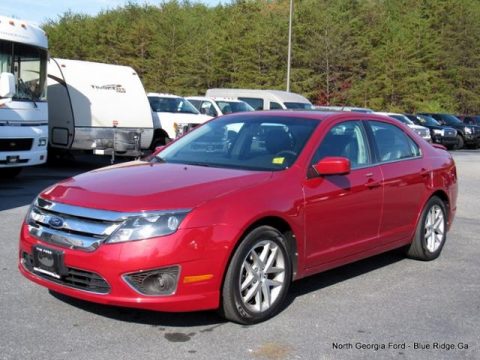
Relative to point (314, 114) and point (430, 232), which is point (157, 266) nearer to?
point (314, 114)

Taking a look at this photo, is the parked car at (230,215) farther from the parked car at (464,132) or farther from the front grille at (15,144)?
the parked car at (464,132)

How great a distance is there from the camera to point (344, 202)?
207 inches

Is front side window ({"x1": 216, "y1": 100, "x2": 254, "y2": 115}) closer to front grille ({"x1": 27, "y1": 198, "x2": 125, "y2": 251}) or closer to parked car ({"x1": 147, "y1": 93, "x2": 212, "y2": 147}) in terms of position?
parked car ({"x1": 147, "y1": 93, "x2": 212, "y2": 147})

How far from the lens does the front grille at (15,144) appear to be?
10898 millimetres

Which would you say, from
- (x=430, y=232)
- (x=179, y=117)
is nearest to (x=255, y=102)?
(x=179, y=117)

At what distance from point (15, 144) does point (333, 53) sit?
4566 centimetres

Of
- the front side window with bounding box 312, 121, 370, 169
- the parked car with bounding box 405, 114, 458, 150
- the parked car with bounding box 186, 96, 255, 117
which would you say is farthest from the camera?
the parked car with bounding box 405, 114, 458, 150

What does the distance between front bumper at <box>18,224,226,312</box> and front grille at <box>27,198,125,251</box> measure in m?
0.06

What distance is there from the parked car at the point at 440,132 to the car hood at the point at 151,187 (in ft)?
85.4

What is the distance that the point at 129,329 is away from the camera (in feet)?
14.2

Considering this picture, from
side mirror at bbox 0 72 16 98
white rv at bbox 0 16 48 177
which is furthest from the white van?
side mirror at bbox 0 72 16 98

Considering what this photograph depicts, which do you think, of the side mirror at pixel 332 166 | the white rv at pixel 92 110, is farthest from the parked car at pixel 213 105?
the side mirror at pixel 332 166

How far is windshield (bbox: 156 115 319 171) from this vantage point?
203 inches

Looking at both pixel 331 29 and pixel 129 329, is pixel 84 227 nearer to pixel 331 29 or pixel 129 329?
pixel 129 329
